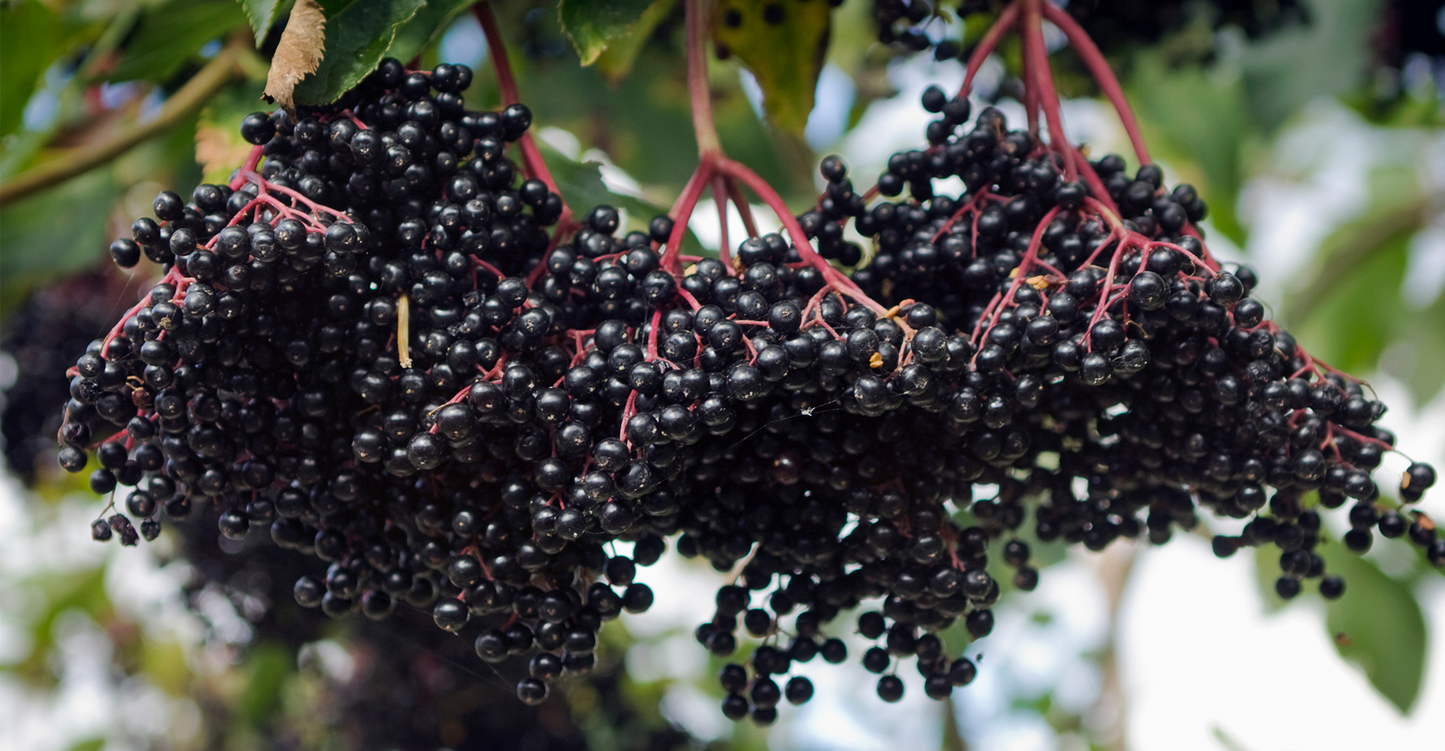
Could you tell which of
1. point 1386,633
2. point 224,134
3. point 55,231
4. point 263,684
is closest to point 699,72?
point 224,134

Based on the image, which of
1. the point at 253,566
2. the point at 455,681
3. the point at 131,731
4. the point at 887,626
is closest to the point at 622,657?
the point at 455,681

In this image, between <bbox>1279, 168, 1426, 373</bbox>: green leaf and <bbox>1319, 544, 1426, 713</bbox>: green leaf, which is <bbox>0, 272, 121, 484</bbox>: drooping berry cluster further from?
<bbox>1279, 168, 1426, 373</bbox>: green leaf

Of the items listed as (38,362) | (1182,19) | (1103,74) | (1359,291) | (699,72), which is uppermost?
(1359,291)

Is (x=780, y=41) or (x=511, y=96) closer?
(x=511, y=96)

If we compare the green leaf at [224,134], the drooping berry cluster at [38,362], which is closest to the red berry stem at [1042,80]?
the green leaf at [224,134]

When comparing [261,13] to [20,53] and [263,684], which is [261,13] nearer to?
[20,53]

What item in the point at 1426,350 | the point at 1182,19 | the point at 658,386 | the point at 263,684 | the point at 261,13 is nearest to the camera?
the point at 658,386
